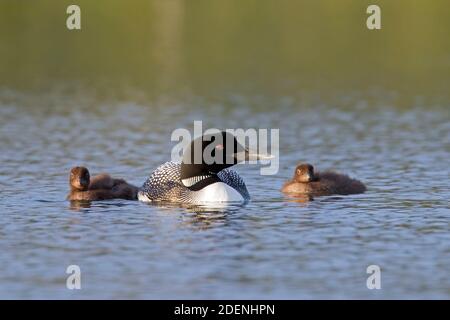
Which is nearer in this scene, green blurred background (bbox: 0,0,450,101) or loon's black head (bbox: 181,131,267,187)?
loon's black head (bbox: 181,131,267,187)

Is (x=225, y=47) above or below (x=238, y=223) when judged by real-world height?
above

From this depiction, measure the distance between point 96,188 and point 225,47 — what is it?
1658 cm

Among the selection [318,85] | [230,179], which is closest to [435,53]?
[318,85]

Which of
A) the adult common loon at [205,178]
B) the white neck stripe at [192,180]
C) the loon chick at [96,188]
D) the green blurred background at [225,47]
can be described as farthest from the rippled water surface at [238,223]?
the green blurred background at [225,47]

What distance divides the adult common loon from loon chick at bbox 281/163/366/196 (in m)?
0.63

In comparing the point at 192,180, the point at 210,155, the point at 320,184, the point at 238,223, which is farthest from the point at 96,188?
the point at 320,184

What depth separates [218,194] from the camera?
13094 millimetres

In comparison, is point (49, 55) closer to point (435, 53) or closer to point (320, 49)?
point (320, 49)

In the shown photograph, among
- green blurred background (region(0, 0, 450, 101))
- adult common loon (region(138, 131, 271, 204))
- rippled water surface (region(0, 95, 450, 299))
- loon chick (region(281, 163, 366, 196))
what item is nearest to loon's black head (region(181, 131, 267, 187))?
adult common loon (region(138, 131, 271, 204))

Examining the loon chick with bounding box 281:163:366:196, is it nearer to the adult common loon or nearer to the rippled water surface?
the rippled water surface

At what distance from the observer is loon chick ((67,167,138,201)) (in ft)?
43.5

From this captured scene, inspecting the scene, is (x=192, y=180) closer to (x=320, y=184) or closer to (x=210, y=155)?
(x=210, y=155)

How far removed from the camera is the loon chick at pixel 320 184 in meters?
13.5
